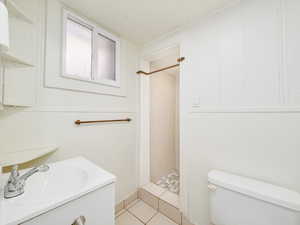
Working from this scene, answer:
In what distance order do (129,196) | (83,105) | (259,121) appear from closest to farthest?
(259,121) < (83,105) < (129,196)

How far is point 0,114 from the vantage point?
32.2 inches

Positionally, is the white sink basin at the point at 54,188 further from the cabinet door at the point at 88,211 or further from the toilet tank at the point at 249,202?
the toilet tank at the point at 249,202

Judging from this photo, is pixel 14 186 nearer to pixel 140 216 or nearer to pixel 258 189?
pixel 140 216

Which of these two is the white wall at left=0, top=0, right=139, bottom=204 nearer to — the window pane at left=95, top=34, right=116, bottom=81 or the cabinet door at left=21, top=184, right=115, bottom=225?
the window pane at left=95, top=34, right=116, bottom=81

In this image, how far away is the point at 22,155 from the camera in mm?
837

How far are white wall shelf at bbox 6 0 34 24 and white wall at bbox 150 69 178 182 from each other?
4.60 feet

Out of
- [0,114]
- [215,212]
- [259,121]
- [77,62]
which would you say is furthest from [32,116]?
[259,121]

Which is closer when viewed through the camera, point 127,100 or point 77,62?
point 77,62

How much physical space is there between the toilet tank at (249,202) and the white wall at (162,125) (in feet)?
3.70

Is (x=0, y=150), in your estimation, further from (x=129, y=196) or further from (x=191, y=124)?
(x=191, y=124)

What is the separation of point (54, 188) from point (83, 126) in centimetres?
55

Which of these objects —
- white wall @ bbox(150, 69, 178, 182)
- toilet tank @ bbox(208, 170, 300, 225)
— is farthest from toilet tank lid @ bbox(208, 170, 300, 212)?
white wall @ bbox(150, 69, 178, 182)

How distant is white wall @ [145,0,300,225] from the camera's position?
84 cm

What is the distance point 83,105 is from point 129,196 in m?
1.29
